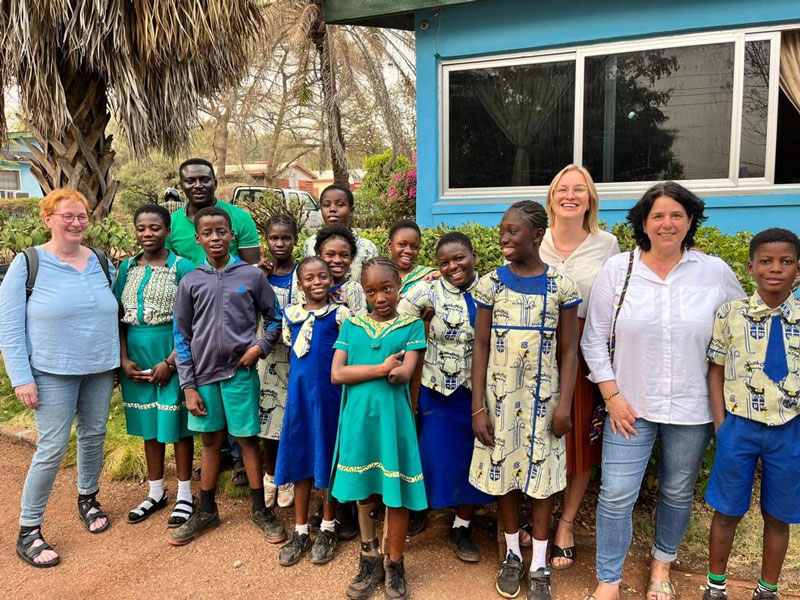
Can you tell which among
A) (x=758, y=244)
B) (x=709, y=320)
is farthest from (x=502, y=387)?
(x=758, y=244)

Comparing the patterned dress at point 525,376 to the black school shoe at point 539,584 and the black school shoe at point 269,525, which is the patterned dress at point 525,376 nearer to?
the black school shoe at point 539,584

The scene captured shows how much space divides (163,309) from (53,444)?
3.22 ft

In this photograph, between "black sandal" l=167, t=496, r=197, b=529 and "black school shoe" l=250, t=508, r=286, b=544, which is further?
"black sandal" l=167, t=496, r=197, b=529

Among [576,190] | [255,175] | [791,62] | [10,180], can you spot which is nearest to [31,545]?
[576,190]

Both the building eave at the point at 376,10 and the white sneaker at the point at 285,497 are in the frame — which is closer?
the white sneaker at the point at 285,497

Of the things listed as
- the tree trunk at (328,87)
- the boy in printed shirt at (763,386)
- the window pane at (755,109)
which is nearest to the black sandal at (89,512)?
the boy in printed shirt at (763,386)

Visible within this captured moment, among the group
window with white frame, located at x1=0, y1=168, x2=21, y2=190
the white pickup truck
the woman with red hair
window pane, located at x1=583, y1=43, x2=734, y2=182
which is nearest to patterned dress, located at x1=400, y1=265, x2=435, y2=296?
the woman with red hair

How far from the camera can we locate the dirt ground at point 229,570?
301 cm

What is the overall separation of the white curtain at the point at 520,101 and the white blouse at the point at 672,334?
4473 millimetres

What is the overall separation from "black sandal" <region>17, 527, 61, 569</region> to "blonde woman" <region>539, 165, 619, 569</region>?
282cm

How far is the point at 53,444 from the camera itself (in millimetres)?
3391

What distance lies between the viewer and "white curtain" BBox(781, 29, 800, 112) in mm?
5805

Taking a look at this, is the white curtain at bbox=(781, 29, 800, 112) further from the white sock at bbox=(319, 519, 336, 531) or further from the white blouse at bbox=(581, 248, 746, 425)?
the white sock at bbox=(319, 519, 336, 531)

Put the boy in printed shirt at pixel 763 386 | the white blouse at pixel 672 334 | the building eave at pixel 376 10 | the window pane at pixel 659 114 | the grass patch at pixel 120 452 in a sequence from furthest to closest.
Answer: the building eave at pixel 376 10, the window pane at pixel 659 114, the grass patch at pixel 120 452, the white blouse at pixel 672 334, the boy in printed shirt at pixel 763 386
